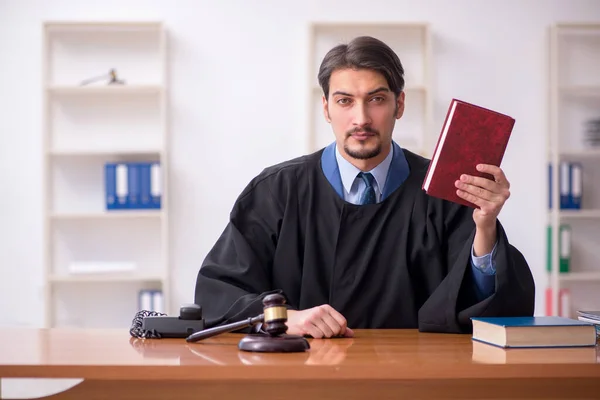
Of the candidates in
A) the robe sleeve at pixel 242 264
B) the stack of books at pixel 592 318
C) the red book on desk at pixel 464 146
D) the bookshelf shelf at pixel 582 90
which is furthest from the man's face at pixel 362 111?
the bookshelf shelf at pixel 582 90

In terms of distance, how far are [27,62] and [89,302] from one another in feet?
5.29

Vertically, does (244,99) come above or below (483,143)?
above

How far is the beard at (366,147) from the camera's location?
2361 mm

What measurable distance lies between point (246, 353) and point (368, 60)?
1.12 metres

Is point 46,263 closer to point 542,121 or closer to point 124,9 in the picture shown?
point 124,9

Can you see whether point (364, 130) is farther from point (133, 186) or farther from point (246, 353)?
point (133, 186)

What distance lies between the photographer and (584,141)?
5.43 meters

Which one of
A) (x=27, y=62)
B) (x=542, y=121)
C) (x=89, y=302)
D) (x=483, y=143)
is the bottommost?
(x=89, y=302)

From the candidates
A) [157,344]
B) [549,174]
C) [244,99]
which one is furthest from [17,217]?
[157,344]

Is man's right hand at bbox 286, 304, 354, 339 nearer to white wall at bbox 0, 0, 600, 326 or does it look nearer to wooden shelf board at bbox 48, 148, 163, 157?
wooden shelf board at bbox 48, 148, 163, 157

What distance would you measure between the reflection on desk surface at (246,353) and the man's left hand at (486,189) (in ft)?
1.05

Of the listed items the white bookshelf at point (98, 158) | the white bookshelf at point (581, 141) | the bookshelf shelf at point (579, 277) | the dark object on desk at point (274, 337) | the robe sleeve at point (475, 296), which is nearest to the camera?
the dark object on desk at point (274, 337)

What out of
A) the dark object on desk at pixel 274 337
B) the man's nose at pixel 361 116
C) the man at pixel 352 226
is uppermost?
the man's nose at pixel 361 116

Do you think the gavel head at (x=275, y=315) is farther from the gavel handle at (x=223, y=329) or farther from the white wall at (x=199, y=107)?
the white wall at (x=199, y=107)
